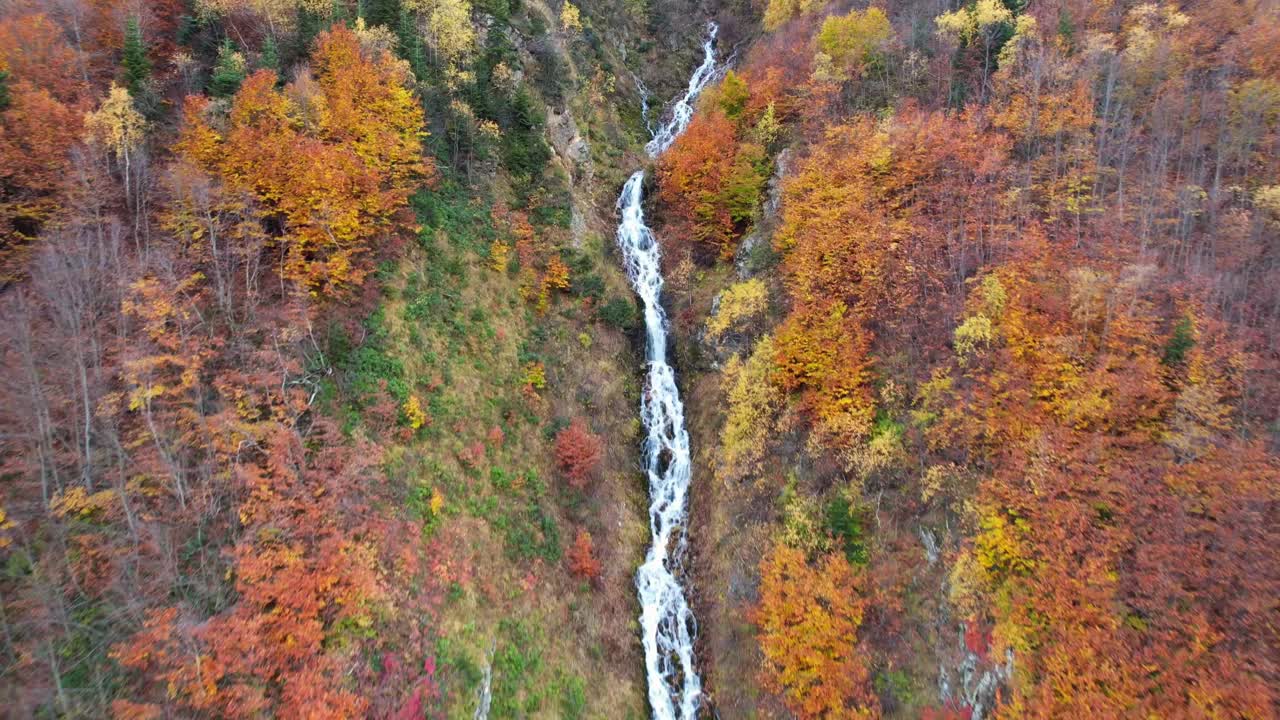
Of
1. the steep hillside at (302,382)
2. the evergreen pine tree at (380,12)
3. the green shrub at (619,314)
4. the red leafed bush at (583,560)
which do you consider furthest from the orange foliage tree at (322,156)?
the red leafed bush at (583,560)

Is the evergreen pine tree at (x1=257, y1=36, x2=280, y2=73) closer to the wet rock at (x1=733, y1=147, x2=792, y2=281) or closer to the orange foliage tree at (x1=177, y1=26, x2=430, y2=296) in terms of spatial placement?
the orange foliage tree at (x1=177, y1=26, x2=430, y2=296)

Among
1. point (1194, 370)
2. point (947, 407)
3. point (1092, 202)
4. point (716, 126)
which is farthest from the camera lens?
point (716, 126)

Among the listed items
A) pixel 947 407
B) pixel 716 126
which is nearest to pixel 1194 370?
pixel 947 407

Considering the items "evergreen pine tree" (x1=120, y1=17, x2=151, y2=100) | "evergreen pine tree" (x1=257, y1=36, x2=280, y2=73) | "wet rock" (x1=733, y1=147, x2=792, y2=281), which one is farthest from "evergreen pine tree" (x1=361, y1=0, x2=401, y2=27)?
"wet rock" (x1=733, y1=147, x2=792, y2=281)

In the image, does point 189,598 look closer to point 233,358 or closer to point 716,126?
point 233,358

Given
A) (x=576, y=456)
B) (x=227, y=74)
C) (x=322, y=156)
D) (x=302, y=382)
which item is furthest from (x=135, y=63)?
(x=576, y=456)

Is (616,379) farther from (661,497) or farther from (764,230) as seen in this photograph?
(764,230)

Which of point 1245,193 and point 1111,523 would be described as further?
point 1245,193
